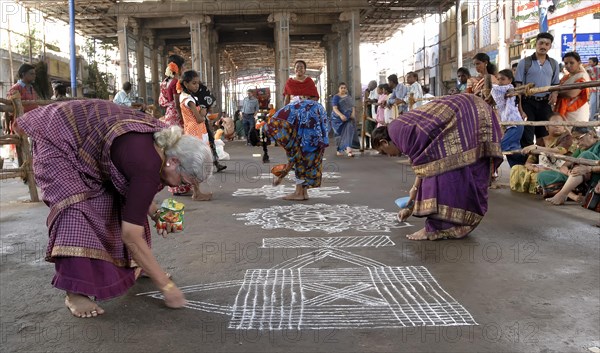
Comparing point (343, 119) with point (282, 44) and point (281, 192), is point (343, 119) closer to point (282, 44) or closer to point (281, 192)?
point (281, 192)

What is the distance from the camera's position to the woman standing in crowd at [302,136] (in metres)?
5.89

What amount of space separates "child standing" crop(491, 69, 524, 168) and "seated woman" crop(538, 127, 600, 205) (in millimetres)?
894

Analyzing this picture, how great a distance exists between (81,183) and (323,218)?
2.72 metres

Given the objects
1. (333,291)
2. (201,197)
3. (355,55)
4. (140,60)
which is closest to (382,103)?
(201,197)

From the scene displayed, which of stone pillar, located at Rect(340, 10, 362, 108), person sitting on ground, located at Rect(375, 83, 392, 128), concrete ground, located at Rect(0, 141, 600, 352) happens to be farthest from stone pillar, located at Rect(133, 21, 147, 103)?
concrete ground, located at Rect(0, 141, 600, 352)

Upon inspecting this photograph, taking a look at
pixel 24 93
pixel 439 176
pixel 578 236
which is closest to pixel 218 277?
pixel 439 176

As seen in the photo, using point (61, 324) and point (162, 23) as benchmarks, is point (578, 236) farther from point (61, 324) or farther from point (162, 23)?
point (162, 23)

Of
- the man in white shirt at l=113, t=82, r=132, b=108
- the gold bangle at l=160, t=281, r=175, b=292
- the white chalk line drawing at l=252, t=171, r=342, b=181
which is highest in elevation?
the man in white shirt at l=113, t=82, r=132, b=108

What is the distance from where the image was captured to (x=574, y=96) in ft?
20.7

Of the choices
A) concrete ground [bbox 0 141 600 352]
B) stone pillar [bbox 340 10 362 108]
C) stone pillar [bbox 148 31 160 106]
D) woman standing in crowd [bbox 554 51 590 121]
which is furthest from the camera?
stone pillar [bbox 148 31 160 106]

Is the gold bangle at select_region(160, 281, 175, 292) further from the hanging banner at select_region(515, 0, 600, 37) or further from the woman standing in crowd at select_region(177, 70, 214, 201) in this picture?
the hanging banner at select_region(515, 0, 600, 37)

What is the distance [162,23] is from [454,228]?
18.6 meters

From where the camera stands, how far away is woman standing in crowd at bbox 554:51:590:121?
6.34 m

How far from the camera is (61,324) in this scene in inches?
99.9
